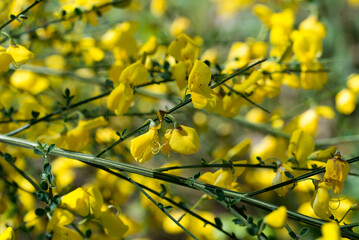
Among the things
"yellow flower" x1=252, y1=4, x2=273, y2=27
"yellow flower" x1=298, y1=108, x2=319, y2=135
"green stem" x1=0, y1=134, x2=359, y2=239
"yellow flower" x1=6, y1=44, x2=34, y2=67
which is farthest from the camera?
"yellow flower" x1=298, y1=108, x2=319, y2=135

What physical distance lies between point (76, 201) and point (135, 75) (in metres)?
0.28

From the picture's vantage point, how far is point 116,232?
2.65 ft

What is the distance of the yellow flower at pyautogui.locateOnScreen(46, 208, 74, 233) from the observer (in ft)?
2.21

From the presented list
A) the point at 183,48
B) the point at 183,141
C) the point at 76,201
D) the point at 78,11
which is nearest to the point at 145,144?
the point at 183,141

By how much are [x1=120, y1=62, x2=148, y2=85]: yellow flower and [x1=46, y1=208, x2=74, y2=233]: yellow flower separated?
289 mm

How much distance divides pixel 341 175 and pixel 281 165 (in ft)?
0.42

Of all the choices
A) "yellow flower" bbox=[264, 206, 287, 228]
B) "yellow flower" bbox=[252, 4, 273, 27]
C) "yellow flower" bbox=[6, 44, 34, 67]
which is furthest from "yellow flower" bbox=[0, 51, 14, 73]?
"yellow flower" bbox=[252, 4, 273, 27]

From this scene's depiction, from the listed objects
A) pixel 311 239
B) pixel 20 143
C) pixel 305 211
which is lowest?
pixel 311 239

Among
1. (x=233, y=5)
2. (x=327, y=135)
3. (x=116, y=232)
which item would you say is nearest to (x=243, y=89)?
(x=116, y=232)

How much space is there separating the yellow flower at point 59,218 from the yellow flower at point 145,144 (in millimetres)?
158

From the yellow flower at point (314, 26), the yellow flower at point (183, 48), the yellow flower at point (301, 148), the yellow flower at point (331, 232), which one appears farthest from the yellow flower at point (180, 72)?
the yellow flower at point (314, 26)

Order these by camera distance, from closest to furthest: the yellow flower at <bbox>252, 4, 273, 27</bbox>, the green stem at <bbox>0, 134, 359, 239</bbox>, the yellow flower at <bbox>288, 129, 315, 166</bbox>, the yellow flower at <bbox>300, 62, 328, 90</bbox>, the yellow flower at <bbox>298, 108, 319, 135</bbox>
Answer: the green stem at <bbox>0, 134, 359, 239</bbox>
the yellow flower at <bbox>288, 129, 315, 166</bbox>
the yellow flower at <bbox>300, 62, 328, 90</bbox>
the yellow flower at <bbox>252, 4, 273, 27</bbox>
the yellow flower at <bbox>298, 108, 319, 135</bbox>

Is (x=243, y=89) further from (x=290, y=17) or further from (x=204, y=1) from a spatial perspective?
(x=204, y=1)

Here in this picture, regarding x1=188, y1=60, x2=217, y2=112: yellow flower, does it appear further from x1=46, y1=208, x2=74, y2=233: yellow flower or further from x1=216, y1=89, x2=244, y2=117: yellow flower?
A: x1=46, y1=208, x2=74, y2=233: yellow flower
